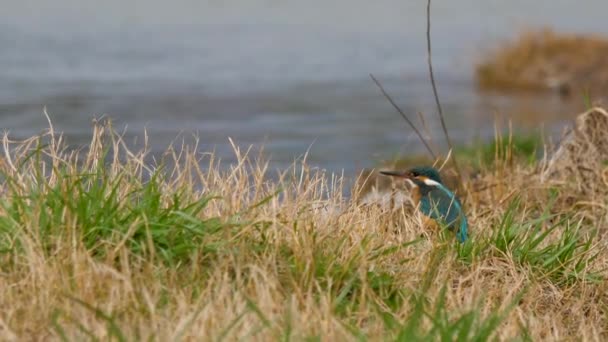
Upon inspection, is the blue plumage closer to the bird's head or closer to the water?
the bird's head

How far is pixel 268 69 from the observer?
20.7m

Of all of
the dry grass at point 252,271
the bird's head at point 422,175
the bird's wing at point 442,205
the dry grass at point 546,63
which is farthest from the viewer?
the dry grass at point 546,63

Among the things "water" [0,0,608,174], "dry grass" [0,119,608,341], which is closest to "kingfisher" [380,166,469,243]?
"dry grass" [0,119,608,341]

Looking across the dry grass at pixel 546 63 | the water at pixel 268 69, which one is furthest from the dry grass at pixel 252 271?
the dry grass at pixel 546 63

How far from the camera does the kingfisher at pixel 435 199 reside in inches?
243

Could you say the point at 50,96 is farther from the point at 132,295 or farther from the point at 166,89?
the point at 132,295

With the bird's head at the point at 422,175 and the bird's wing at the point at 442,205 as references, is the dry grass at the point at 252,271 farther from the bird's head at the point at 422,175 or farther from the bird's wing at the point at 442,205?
the bird's head at the point at 422,175

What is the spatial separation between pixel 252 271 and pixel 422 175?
8.73 feet

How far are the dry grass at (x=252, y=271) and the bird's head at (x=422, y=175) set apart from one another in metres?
1.10

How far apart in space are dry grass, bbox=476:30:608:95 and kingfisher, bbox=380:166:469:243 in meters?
13.0

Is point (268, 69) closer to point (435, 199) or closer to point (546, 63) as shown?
point (546, 63)

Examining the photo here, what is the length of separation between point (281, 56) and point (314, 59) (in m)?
0.56

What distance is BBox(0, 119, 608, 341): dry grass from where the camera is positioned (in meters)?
4.37

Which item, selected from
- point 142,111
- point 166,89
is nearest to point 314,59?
point 166,89
